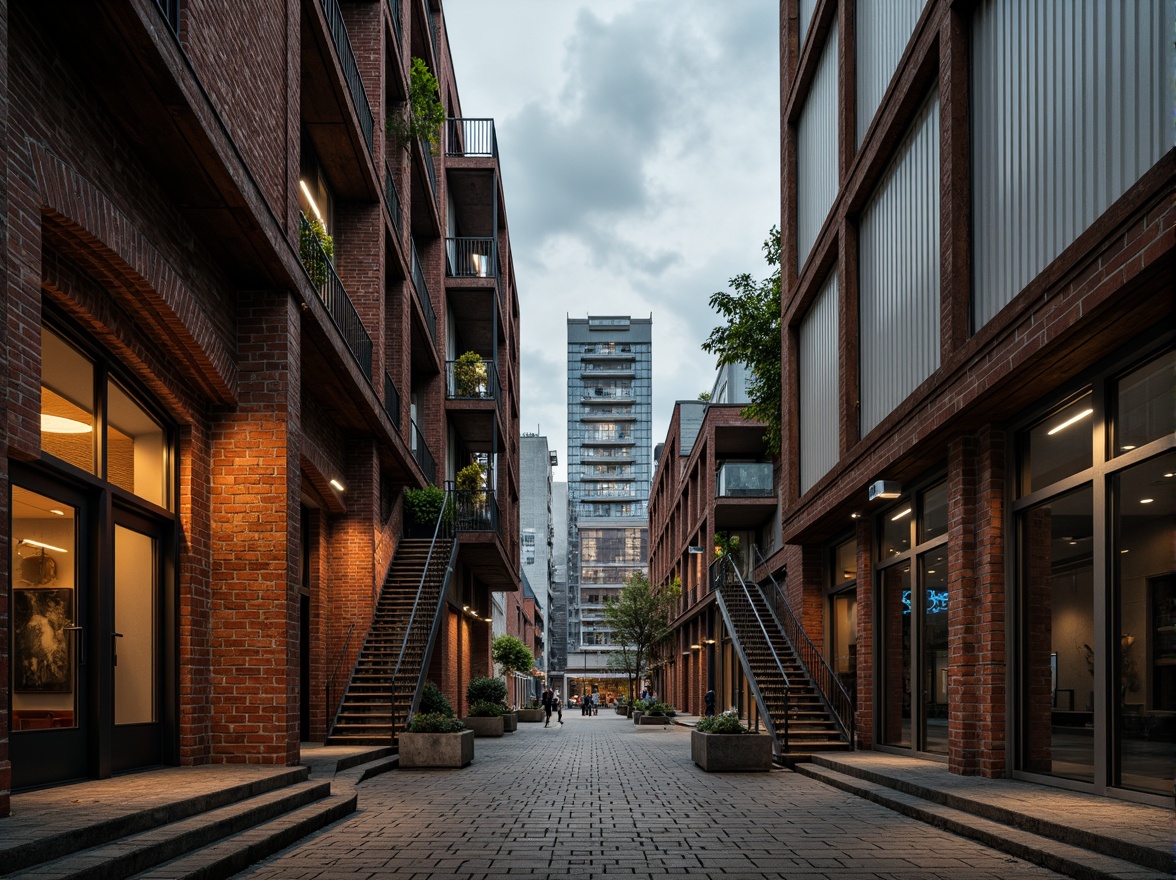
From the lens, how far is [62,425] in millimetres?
8547

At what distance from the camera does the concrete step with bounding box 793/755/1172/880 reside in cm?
618

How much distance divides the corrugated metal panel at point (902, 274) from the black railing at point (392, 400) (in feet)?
30.2

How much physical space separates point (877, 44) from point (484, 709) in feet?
53.5

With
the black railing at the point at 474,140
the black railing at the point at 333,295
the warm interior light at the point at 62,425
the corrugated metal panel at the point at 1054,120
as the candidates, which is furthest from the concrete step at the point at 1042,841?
the black railing at the point at 474,140

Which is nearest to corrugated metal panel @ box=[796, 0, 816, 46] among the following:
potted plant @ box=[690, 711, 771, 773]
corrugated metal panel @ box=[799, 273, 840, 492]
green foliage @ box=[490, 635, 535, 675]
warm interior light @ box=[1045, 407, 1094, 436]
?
corrugated metal panel @ box=[799, 273, 840, 492]

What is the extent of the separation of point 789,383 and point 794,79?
6122 millimetres

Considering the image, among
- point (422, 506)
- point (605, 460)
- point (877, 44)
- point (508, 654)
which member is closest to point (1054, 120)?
point (877, 44)

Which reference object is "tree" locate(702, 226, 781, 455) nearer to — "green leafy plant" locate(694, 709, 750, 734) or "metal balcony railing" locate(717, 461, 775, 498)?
"metal balcony railing" locate(717, 461, 775, 498)

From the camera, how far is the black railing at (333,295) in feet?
49.5

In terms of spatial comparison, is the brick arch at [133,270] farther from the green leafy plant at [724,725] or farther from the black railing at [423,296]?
the black railing at [423,296]

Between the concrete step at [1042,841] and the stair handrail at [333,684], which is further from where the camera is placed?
the stair handrail at [333,684]

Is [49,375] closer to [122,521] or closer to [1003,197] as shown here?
[122,521]

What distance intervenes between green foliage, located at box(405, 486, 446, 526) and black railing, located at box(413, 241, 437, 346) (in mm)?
4110

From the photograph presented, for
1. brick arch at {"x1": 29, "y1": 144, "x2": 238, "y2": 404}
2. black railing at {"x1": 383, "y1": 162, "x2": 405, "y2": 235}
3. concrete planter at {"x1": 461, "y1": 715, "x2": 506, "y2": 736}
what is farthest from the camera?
concrete planter at {"x1": 461, "y1": 715, "x2": 506, "y2": 736}
